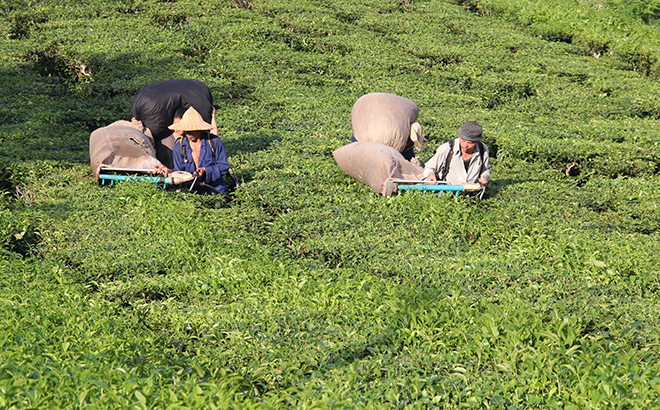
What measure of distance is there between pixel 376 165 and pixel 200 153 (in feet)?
7.00

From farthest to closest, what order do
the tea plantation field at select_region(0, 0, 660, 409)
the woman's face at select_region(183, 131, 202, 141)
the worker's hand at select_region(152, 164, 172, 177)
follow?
the woman's face at select_region(183, 131, 202, 141) → the worker's hand at select_region(152, 164, 172, 177) → the tea plantation field at select_region(0, 0, 660, 409)

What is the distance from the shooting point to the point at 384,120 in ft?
28.3

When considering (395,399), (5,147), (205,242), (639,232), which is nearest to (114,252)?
(205,242)

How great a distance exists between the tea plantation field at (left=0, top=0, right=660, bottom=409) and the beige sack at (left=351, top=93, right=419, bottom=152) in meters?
0.67

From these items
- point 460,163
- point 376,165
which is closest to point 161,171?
point 376,165

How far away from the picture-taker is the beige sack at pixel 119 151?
7.50 metres

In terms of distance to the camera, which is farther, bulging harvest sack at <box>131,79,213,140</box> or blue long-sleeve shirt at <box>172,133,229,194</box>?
bulging harvest sack at <box>131,79,213,140</box>

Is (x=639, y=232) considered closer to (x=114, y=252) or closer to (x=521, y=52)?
(x=114, y=252)

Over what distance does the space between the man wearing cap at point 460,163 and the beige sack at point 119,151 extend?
3294 millimetres

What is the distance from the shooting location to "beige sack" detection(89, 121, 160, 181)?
7.50 metres

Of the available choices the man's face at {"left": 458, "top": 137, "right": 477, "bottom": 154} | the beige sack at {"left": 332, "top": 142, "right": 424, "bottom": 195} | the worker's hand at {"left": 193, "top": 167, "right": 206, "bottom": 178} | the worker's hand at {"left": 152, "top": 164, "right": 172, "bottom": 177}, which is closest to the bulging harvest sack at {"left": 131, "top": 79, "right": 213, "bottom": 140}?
the worker's hand at {"left": 152, "top": 164, "right": 172, "bottom": 177}

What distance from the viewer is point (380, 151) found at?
7746 millimetres

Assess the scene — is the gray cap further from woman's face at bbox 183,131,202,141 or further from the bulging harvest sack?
the bulging harvest sack

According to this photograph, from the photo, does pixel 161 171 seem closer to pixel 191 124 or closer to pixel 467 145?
pixel 191 124
